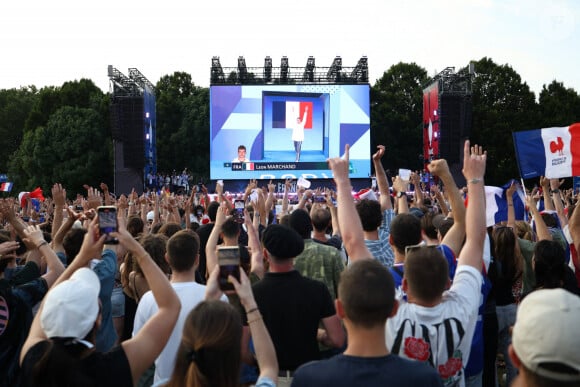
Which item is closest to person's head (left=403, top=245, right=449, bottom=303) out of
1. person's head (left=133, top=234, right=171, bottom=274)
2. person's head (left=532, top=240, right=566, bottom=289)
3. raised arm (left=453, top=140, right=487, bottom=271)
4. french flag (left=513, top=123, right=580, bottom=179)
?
raised arm (left=453, top=140, right=487, bottom=271)

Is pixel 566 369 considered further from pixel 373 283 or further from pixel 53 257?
pixel 53 257

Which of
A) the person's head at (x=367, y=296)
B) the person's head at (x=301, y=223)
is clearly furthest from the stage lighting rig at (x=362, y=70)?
the person's head at (x=367, y=296)

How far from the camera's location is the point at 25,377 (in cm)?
191

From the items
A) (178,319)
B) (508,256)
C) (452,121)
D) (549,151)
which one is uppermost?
(452,121)

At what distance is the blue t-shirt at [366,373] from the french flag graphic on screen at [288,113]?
23537 millimetres

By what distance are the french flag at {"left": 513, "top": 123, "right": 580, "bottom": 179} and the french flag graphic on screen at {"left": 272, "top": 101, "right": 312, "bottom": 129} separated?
726 inches

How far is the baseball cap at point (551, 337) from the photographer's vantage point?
1367 millimetres

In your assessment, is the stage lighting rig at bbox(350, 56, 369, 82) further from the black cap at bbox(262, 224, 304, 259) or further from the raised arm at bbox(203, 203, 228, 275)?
the black cap at bbox(262, 224, 304, 259)

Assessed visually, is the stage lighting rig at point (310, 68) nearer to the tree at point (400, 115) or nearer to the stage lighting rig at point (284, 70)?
the stage lighting rig at point (284, 70)

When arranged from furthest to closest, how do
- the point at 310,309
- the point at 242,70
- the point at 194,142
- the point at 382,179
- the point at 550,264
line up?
the point at 194,142 → the point at 242,70 → the point at 382,179 → the point at 550,264 → the point at 310,309

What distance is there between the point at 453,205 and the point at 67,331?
211 centimetres

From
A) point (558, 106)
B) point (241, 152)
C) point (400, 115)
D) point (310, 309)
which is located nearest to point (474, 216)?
point (310, 309)

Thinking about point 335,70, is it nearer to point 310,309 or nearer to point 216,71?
point 216,71

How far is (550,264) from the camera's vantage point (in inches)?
141
